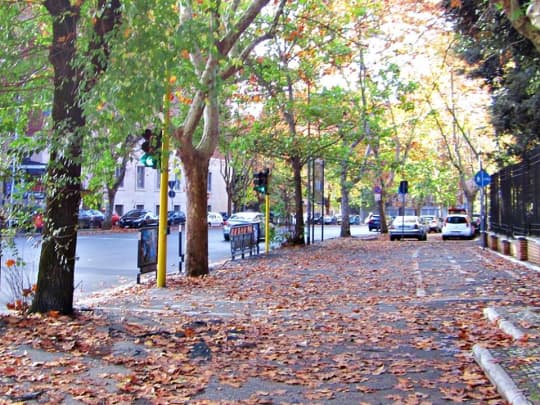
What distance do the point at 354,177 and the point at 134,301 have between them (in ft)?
79.6

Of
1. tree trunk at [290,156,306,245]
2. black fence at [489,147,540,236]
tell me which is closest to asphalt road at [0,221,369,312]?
tree trunk at [290,156,306,245]

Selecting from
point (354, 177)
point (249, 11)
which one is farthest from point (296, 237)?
point (249, 11)

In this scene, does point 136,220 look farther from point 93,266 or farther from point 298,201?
point 93,266

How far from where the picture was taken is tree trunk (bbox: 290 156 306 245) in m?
25.6

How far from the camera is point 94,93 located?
6902 millimetres

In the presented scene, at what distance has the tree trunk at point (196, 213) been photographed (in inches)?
560

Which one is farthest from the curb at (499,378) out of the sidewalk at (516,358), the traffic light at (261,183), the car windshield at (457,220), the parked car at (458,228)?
the car windshield at (457,220)

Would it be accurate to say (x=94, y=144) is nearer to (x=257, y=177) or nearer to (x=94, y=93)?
(x=94, y=93)

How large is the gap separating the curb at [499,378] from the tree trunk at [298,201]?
63.2 ft

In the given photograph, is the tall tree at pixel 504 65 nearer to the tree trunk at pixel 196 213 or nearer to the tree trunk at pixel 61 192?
the tree trunk at pixel 196 213

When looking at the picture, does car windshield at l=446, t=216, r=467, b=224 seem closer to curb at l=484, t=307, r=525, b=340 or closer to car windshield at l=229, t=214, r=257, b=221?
car windshield at l=229, t=214, r=257, b=221

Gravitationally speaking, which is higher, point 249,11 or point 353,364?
point 249,11

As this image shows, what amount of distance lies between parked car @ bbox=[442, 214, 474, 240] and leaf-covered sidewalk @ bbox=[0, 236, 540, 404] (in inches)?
871

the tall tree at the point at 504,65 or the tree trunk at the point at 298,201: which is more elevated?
the tall tree at the point at 504,65
